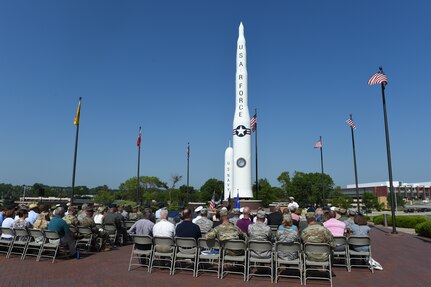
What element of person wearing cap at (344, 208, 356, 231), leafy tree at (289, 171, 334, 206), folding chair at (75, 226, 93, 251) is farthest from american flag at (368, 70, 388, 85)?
leafy tree at (289, 171, 334, 206)

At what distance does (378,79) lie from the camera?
60.4ft

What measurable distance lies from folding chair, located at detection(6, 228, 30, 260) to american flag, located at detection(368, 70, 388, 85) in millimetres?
17697

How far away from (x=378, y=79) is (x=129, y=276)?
54.5ft

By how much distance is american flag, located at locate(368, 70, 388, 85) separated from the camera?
18.3 metres

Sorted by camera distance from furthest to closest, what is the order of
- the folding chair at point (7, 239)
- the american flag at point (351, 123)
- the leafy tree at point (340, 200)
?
the leafy tree at point (340, 200)
the american flag at point (351, 123)
the folding chair at point (7, 239)

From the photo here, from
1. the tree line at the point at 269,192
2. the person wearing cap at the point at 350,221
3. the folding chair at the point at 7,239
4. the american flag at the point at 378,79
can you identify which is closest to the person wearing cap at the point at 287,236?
the person wearing cap at the point at 350,221

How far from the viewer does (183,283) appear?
716 cm

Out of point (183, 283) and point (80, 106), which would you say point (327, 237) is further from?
point (80, 106)

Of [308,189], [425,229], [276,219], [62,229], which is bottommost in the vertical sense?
[425,229]

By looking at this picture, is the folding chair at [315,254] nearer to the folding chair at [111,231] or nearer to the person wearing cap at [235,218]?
the person wearing cap at [235,218]

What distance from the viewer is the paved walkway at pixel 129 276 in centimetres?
711

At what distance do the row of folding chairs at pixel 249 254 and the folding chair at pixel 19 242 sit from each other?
3.36 metres

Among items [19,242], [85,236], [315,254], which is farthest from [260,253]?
[19,242]

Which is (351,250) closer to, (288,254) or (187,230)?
(288,254)
